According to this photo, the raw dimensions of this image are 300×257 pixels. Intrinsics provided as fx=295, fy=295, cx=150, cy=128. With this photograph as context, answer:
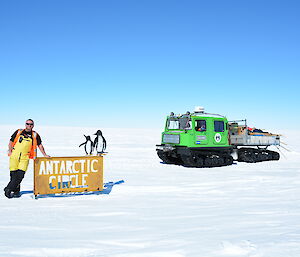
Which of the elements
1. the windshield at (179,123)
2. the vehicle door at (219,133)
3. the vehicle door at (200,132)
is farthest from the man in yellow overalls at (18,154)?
the vehicle door at (219,133)

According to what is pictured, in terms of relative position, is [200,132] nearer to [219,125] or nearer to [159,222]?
[219,125]

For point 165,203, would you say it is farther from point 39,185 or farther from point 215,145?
point 215,145

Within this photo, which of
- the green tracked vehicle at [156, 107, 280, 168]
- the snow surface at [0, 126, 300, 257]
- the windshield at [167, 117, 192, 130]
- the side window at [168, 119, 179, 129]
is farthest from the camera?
the side window at [168, 119, 179, 129]

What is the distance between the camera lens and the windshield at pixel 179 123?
40.3 ft

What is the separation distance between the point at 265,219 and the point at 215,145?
8131 mm

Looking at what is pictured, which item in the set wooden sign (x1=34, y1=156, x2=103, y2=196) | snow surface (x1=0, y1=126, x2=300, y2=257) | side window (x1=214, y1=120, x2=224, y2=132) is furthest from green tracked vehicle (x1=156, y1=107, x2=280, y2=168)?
wooden sign (x1=34, y1=156, x2=103, y2=196)

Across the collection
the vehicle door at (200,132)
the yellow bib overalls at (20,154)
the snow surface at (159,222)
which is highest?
the vehicle door at (200,132)

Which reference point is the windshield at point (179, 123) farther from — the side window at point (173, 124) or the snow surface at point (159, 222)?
the snow surface at point (159, 222)

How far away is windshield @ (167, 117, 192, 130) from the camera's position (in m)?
12.3

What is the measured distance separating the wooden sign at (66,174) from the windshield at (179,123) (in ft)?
20.2

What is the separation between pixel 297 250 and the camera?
3232 millimetres

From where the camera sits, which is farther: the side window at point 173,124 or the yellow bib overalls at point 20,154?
the side window at point 173,124

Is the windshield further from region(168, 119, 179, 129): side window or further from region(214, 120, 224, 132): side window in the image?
region(214, 120, 224, 132): side window

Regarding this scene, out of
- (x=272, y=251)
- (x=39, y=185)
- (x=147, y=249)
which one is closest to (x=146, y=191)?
(x=39, y=185)
